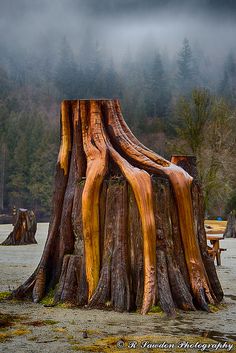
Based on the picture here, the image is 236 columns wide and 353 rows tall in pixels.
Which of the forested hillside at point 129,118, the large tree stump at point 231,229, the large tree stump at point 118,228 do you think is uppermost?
the forested hillside at point 129,118

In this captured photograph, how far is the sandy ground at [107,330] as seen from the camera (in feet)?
18.7

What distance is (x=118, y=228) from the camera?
26.3ft

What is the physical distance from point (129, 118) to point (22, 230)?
69.0 metres

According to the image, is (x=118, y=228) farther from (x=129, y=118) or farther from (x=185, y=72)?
(x=185, y=72)

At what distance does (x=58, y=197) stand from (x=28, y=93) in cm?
16536

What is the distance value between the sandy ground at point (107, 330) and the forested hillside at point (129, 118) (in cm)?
3116

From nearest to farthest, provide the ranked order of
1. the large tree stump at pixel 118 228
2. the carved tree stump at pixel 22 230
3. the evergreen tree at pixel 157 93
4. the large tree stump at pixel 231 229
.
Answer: the large tree stump at pixel 118 228 → the carved tree stump at pixel 22 230 → the large tree stump at pixel 231 229 → the evergreen tree at pixel 157 93

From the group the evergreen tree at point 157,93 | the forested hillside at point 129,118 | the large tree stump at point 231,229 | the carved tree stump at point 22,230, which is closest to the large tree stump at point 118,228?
the carved tree stump at point 22,230

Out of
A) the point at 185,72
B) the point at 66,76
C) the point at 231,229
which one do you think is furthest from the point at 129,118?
the point at 66,76

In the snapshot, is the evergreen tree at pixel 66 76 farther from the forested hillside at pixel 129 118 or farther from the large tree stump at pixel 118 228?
the large tree stump at pixel 118 228

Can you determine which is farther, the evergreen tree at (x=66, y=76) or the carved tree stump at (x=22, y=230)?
the evergreen tree at (x=66, y=76)

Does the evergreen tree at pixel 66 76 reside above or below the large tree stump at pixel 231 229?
above

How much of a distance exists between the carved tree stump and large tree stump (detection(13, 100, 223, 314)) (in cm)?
1285

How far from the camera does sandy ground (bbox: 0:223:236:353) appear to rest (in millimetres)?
5707
